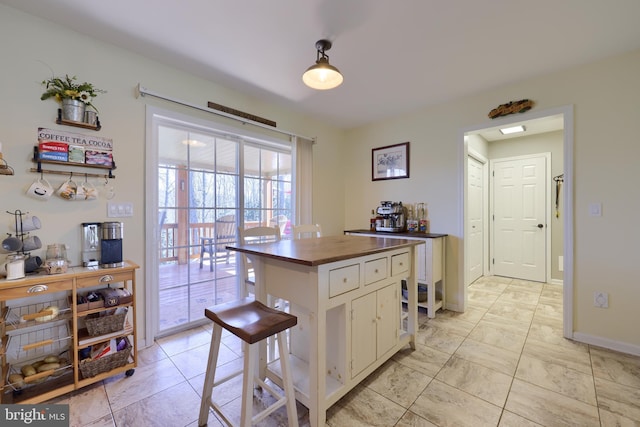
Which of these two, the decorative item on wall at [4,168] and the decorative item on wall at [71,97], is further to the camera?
the decorative item on wall at [71,97]

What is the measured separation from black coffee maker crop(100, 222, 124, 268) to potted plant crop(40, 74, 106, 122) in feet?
2.61

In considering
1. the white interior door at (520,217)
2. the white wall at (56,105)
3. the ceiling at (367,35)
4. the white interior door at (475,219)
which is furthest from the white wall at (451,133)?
the white interior door at (520,217)

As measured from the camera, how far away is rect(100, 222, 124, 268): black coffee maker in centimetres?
192

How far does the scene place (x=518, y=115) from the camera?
271 centimetres

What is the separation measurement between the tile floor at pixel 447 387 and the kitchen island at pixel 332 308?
0.55ft

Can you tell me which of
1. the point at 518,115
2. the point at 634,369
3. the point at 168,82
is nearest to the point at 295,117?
the point at 168,82

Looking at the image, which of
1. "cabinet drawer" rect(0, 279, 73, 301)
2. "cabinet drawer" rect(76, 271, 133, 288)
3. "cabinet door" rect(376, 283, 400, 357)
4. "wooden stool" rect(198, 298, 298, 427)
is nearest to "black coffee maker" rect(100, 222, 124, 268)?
"cabinet drawer" rect(76, 271, 133, 288)

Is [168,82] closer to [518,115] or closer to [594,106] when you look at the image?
[518,115]

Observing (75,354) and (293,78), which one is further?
(293,78)

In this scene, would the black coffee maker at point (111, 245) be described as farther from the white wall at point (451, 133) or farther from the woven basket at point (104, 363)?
the woven basket at point (104, 363)

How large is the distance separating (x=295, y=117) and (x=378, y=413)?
318cm

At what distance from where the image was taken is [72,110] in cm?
187

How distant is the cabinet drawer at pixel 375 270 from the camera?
5.60 ft

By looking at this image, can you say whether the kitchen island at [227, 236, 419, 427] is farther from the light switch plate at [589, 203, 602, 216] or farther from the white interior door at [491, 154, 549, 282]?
the white interior door at [491, 154, 549, 282]
